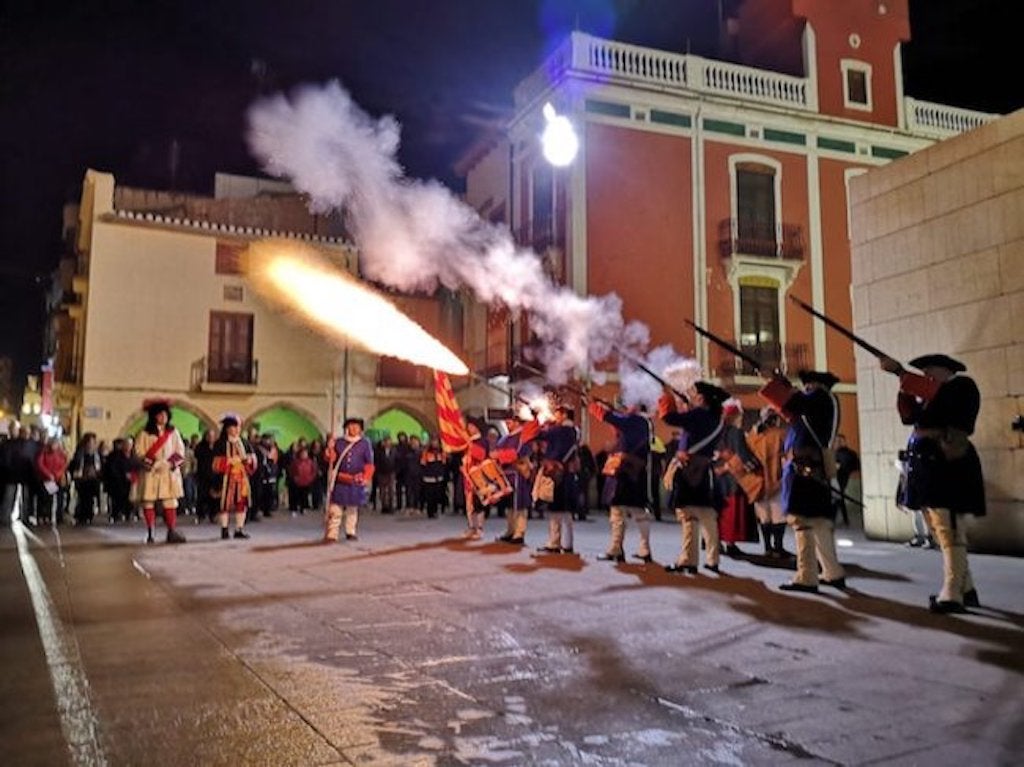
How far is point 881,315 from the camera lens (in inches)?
456

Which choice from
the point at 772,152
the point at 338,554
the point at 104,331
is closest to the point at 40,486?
the point at 338,554

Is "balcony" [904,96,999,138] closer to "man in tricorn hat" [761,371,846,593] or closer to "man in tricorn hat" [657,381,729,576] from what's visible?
"man in tricorn hat" [657,381,729,576]

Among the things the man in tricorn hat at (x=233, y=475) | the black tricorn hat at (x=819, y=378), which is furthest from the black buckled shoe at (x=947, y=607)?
the man in tricorn hat at (x=233, y=475)

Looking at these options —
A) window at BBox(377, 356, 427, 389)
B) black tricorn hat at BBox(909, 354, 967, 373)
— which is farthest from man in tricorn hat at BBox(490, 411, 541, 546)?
window at BBox(377, 356, 427, 389)

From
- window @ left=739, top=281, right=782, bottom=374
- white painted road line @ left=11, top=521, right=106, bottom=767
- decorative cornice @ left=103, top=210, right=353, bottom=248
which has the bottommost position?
white painted road line @ left=11, top=521, right=106, bottom=767

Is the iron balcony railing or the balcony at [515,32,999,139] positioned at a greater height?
the balcony at [515,32,999,139]

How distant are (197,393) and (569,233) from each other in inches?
491

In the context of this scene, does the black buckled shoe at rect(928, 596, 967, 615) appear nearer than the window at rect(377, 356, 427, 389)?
Yes

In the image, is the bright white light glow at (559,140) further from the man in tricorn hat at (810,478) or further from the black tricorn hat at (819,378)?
the man in tricorn hat at (810,478)

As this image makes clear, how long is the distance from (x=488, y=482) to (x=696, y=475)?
430cm

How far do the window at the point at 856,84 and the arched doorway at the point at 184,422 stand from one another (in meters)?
21.1

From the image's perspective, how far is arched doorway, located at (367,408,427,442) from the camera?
93.6 ft

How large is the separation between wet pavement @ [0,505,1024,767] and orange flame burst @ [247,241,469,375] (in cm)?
518

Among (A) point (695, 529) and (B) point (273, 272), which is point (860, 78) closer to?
(B) point (273, 272)
